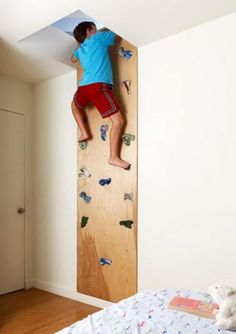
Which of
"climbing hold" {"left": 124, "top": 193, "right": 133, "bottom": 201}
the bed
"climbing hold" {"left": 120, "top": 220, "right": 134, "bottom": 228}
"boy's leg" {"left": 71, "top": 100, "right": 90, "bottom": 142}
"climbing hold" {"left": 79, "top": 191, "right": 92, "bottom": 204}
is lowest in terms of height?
the bed

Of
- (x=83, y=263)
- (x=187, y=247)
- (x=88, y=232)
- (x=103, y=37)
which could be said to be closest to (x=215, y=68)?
(x=103, y=37)

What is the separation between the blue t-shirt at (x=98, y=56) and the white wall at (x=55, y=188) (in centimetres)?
58

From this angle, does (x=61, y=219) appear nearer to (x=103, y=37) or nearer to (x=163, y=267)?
(x=163, y=267)

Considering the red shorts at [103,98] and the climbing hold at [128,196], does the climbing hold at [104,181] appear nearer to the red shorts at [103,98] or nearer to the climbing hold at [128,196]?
the climbing hold at [128,196]

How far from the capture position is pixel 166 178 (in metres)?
2.43

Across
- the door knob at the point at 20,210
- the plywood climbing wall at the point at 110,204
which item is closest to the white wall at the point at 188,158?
the plywood climbing wall at the point at 110,204

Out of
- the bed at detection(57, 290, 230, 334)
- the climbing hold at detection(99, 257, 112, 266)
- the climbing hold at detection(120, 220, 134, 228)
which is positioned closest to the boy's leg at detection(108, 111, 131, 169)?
the climbing hold at detection(120, 220, 134, 228)

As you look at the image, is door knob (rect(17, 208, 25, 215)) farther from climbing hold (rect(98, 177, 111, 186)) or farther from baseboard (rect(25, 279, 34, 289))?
climbing hold (rect(98, 177, 111, 186))

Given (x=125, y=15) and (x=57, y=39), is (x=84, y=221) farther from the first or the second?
(x=125, y=15)

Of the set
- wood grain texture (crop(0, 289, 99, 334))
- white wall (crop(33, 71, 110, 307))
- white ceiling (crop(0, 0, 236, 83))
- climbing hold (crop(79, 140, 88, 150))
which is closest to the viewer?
white ceiling (crop(0, 0, 236, 83))

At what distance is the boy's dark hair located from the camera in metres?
2.75

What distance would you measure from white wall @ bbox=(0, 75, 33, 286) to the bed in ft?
7.30

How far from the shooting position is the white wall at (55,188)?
322 centimetres

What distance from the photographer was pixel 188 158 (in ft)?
7.55
